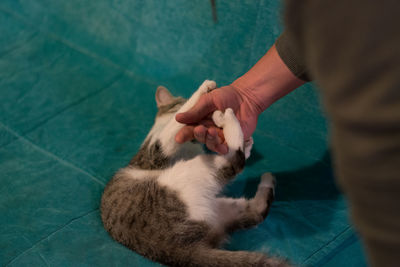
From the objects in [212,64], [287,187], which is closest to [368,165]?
[287,187]

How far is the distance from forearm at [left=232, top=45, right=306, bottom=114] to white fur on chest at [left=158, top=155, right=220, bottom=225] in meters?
0.38

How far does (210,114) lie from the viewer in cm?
165

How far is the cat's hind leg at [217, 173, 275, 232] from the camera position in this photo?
1.61 m

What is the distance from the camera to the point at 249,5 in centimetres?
204

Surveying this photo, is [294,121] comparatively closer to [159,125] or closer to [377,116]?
[159,125]

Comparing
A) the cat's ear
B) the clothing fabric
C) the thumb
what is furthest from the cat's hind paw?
the clothing fabric

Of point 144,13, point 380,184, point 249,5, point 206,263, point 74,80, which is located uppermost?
point 380,184

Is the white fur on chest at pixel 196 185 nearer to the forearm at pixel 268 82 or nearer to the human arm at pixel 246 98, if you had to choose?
the human arm at pixel 246 98

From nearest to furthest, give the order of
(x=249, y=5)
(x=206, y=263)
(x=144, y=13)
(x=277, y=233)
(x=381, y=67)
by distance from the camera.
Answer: (x=381, y=67) < (x=206, y=263) < (x=277, y=233) < (x=249, y=5) < (x=144, y=13)

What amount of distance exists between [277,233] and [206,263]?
446 mm

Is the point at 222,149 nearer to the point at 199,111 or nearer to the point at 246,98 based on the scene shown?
the point at 199,111

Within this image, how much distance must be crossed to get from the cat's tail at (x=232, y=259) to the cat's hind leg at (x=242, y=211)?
0.23 metres

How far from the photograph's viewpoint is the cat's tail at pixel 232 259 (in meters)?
1.31

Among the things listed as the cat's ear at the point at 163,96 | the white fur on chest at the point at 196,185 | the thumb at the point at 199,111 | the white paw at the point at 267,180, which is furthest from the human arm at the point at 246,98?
the cat's ear at the point at 163,96
